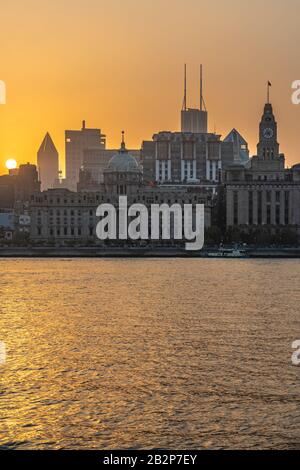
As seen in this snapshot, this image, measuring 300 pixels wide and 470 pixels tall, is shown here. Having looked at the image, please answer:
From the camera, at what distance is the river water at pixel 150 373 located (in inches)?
1070

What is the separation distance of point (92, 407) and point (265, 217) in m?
172

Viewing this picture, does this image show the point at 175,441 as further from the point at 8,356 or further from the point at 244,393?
the point at 8,356

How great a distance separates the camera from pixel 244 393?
3180cm

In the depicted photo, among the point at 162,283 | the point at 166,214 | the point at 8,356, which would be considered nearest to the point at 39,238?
the point at 166,214
